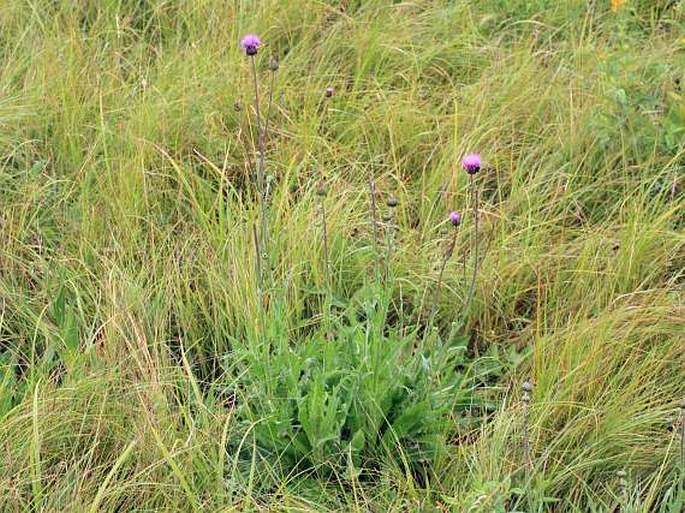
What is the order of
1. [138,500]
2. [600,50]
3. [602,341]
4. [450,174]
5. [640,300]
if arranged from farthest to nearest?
[600,50] < [450,174] < [640,300] < [602,341] < [138,500]

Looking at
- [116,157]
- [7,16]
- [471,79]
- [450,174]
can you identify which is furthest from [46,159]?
[471,79]

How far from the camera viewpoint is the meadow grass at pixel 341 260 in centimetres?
215

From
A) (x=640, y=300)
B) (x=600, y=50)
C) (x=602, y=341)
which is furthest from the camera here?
(x=600, y=50)

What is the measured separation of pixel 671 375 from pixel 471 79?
1.44 metres

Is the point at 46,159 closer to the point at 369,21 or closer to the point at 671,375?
the point at 369,21

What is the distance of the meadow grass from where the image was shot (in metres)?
2.15

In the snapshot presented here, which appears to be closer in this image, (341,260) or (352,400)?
(352,400)

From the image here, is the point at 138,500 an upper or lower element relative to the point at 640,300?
lower

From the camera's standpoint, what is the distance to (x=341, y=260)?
2684 mm

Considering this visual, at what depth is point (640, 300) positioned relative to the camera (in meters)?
2.54

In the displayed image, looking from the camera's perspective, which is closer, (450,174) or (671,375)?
(671,375)

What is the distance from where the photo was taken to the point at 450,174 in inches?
117

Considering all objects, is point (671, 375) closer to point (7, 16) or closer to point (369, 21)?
point (369, 21)

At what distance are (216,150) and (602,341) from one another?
1.31 m
